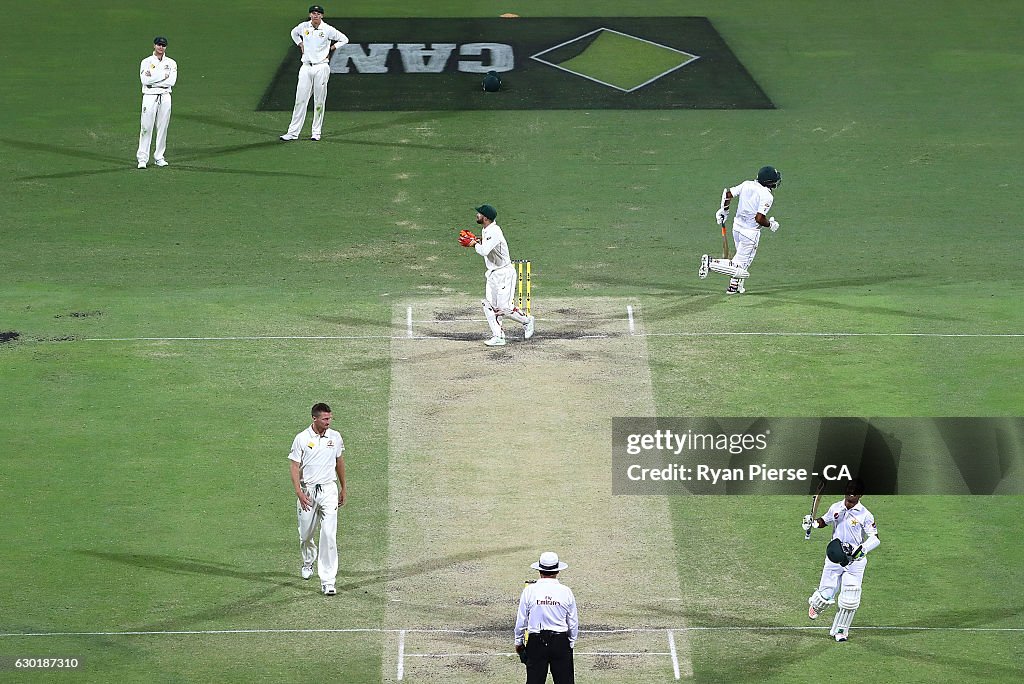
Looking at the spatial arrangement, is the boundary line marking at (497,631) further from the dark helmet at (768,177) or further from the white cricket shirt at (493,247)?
the dark helmet at (768,177)

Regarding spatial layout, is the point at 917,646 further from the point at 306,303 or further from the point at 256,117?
the point at 256,117

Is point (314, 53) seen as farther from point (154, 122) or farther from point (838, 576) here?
point (838, 576)

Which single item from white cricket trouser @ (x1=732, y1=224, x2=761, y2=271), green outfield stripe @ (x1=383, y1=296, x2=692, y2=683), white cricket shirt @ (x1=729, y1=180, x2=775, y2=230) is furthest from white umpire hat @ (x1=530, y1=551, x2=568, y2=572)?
white cricket trouser @ (x1=732, y1=224, x2=761, y2=271)

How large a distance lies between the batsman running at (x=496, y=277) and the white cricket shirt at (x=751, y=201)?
3803 millimetres

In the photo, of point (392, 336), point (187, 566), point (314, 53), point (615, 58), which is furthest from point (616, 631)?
point (615, 58)

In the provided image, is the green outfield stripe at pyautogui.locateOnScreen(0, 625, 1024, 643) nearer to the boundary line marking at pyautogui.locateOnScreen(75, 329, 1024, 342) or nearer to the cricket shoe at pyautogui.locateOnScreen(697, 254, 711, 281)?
the boundary line marking at pyautogui.locateOnScreen(75, 329, 1024, 342)

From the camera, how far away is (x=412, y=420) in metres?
21.3

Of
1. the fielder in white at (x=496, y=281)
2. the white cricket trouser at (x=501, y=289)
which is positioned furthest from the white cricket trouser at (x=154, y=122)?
the white cricket trouser at (x=501, y=289)

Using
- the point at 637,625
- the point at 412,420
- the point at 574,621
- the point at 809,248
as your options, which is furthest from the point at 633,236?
the point at 574,621

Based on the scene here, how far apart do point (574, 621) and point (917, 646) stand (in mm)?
3829

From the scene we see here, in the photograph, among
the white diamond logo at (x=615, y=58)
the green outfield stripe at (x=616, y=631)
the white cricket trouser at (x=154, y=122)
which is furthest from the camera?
the white diamond logo at (x=615, y=58)

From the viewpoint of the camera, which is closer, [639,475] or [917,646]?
[917,646]

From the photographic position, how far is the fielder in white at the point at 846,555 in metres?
16.4

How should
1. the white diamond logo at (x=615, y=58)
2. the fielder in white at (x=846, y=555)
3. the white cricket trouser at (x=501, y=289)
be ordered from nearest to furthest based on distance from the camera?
the fielder in white at (x=846, y=555) < the white cricket trouser at (x=501, y=289) < the white diamond logo at (x=615, y=58)
